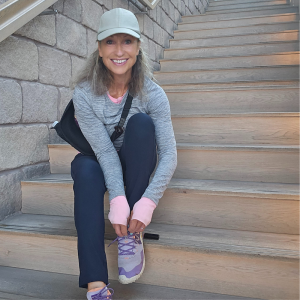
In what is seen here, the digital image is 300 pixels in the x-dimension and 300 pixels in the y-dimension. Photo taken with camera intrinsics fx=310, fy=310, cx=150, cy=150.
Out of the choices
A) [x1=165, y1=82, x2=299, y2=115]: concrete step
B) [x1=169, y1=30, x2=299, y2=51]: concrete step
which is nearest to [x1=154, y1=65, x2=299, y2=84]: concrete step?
[x1=165, y1=82, x2=299, y2=115]: concrete step

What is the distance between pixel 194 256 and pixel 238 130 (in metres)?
0.85

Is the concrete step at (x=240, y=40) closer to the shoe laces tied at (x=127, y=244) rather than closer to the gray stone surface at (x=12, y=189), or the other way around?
the gray stone surface at (x=12, y=189)

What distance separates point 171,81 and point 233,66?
0.55m

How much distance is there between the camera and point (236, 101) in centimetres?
199

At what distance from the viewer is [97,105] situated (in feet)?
3.99

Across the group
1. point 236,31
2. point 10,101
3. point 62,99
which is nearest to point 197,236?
point 10,101

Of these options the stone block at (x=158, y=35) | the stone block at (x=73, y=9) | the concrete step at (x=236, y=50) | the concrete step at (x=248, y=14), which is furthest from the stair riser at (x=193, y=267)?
the concrete step at (x=248, y=14)

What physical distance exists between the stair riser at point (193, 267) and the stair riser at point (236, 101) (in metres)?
1.12

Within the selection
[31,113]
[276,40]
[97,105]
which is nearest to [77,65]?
[31,113]

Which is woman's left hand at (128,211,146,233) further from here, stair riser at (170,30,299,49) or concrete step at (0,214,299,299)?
stair riser at (170,30,299,49)

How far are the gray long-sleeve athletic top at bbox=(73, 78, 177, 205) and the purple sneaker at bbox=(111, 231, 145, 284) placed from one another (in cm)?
16

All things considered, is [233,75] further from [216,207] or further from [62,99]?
[216,207]

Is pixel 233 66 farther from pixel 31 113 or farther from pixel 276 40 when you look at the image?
pixel 31 113

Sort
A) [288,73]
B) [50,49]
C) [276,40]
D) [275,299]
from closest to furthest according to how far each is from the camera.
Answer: [275,299], [50,49], [288,73], [276,40]
